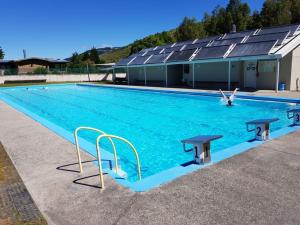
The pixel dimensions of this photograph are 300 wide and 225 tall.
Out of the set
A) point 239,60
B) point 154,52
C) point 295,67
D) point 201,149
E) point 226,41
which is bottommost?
point 201,149

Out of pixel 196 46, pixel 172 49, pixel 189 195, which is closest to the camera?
pixel 189 195

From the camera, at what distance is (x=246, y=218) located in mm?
3053

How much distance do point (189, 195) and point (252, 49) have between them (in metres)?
15.6

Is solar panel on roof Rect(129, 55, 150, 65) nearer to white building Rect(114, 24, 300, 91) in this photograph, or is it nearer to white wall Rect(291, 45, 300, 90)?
white building Rect(114, 24, 300, 91)

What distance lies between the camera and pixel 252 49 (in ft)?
56.2

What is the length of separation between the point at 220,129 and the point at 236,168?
4.81 meters

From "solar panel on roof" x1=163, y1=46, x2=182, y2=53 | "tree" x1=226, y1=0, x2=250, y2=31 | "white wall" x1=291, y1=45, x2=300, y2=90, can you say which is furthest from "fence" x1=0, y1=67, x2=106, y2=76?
"white wall" x1=291, y1=45, x2=300, y2=90

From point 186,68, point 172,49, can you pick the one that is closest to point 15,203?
point 186,68

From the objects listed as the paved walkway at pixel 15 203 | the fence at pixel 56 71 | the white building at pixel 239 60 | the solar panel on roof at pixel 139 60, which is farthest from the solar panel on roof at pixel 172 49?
the paved walkway at pixel 15 203

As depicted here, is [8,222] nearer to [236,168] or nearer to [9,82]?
[236,168]

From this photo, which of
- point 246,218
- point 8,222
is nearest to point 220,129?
→ point 246,218

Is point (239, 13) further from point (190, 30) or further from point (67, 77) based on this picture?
point (67, 77)

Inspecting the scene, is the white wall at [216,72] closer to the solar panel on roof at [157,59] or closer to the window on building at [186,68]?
the window on building at [186,68]

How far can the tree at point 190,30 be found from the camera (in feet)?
163
